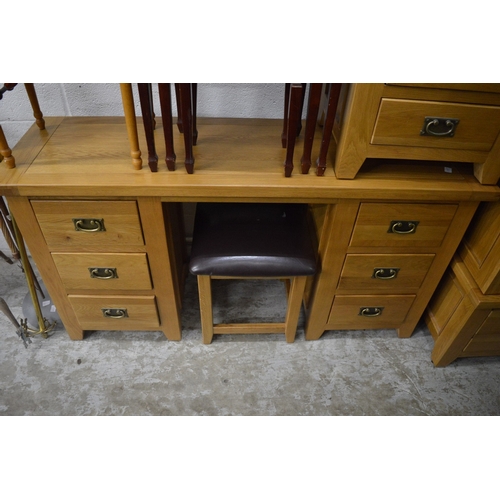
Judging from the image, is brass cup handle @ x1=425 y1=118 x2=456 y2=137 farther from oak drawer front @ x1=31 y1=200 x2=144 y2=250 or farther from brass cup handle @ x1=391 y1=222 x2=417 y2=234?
oak drawer front @ x1=31 y1=200 x2=144 y2=250

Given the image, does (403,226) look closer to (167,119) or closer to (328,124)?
(328,124)

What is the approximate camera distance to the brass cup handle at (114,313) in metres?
1.48

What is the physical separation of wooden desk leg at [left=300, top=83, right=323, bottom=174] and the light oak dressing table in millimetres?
48

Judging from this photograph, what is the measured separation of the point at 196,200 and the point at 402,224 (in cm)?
66

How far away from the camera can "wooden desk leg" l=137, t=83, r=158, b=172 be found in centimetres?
102

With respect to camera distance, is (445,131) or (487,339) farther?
(487,339)

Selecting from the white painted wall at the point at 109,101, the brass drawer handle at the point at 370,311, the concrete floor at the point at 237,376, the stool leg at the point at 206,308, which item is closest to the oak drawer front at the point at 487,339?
the concrete floor at the point at 237,376

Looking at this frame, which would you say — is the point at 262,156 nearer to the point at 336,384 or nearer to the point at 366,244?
the point at 366,244

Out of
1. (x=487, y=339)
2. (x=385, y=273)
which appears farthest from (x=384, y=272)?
(x=487, y=339)

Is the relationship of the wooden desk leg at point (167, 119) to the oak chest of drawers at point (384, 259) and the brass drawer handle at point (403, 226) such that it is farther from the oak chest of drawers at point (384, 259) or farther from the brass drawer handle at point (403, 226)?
the brass drawer handle at point (403, 226)

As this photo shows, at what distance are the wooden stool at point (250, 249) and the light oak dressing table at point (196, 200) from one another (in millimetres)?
93

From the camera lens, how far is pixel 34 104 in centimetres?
127

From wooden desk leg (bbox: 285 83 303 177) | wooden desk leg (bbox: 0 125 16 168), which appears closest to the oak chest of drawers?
wooden desk leg (bbox: 285 83 303 177)

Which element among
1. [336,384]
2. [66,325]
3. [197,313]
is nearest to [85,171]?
[66,325]
